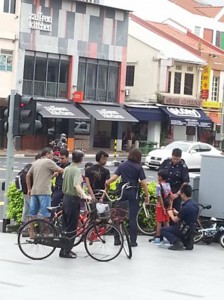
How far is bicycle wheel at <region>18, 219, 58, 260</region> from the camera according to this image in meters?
12.6

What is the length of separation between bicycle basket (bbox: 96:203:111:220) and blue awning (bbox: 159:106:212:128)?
1586 inches

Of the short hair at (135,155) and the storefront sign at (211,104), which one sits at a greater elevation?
the storefront sign at (211,104)

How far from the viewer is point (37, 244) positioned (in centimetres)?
1254

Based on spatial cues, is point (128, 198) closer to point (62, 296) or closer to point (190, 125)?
point (62, 296)

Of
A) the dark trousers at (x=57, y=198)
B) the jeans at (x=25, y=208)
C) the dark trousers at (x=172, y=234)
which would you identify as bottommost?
the dark trousers at (x=172, y=234)

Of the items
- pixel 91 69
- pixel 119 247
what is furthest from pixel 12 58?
pixel 119 247

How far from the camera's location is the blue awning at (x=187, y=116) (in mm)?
A: 53062

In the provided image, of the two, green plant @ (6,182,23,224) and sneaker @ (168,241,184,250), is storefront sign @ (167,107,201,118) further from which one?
sneaker @ (168,241,184,250)

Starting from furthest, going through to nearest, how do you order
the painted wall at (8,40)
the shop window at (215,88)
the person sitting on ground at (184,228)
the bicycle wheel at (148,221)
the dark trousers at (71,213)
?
the shop window at (215,88) → the painted wall at (8,40) → the bicycle wheel at (148,221) → the person sitting on ground at (184,228) → the dark trousers at (71,213)

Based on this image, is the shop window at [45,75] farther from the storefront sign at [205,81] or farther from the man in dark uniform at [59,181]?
the man in dark uniform at [59,181]

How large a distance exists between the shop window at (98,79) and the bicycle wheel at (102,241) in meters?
36.8

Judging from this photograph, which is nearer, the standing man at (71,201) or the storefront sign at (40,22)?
the standing man at (71,201)

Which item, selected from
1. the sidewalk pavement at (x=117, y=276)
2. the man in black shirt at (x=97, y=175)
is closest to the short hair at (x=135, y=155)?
the man in black shirt at (x=97, y=175)

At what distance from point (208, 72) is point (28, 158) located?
1954cm
